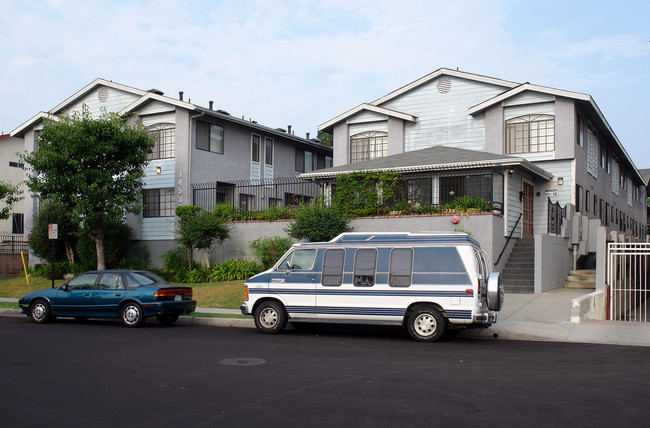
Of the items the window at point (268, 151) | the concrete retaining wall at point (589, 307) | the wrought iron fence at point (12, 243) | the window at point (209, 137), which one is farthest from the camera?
the wrought iron fence at point (12, 243)

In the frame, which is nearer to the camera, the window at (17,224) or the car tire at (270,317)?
the car tire at (270,317)

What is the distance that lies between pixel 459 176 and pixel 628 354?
12.0 metres

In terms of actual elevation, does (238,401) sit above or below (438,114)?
below

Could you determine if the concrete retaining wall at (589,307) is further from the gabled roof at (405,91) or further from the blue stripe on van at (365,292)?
the gabled roof at (405,91)

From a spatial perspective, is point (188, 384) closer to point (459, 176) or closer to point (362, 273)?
point (362, 273)

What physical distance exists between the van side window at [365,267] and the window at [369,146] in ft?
52.1

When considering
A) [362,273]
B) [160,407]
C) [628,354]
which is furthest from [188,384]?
[628,354]

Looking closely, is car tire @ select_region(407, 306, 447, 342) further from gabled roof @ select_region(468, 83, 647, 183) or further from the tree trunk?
the tree trunk

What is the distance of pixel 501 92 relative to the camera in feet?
86.4

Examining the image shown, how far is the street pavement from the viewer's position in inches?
497

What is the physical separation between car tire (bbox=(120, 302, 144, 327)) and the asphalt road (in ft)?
7.53

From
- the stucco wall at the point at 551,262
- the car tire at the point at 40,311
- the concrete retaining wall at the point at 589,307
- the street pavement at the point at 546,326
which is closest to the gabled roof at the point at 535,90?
the stucco wall at the point at 551,262

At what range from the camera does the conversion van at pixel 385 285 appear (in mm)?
11930

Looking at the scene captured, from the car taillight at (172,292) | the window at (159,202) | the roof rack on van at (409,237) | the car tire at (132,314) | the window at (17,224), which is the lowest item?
A: the car tire at (132,314)
